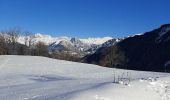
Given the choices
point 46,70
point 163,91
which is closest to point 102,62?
point 46,70

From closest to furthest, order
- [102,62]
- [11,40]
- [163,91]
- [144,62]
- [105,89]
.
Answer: [105,89] → [163,91] → [102,62] → [11,40] → [144,62]

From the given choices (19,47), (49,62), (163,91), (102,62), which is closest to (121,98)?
(163,91)

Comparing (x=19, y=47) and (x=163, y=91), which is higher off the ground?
(x=19, y=47)

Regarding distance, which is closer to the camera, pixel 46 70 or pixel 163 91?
pixel 163 91

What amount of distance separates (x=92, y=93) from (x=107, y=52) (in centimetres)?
9291

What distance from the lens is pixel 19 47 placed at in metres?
109

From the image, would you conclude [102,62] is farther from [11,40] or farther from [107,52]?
[11,40]

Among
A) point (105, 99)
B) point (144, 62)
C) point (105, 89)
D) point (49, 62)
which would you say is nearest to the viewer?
point (105, 99)

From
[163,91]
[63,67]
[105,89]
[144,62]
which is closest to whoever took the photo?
[105,89]

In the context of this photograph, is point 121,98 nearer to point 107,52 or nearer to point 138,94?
point 138,94

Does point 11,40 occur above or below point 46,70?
above

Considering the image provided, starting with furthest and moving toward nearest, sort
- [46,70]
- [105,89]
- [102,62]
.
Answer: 1. [102,62]
2. [46,70]
3. [105,89]

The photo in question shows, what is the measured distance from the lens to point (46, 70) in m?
50.1

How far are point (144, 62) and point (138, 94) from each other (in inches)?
6799
